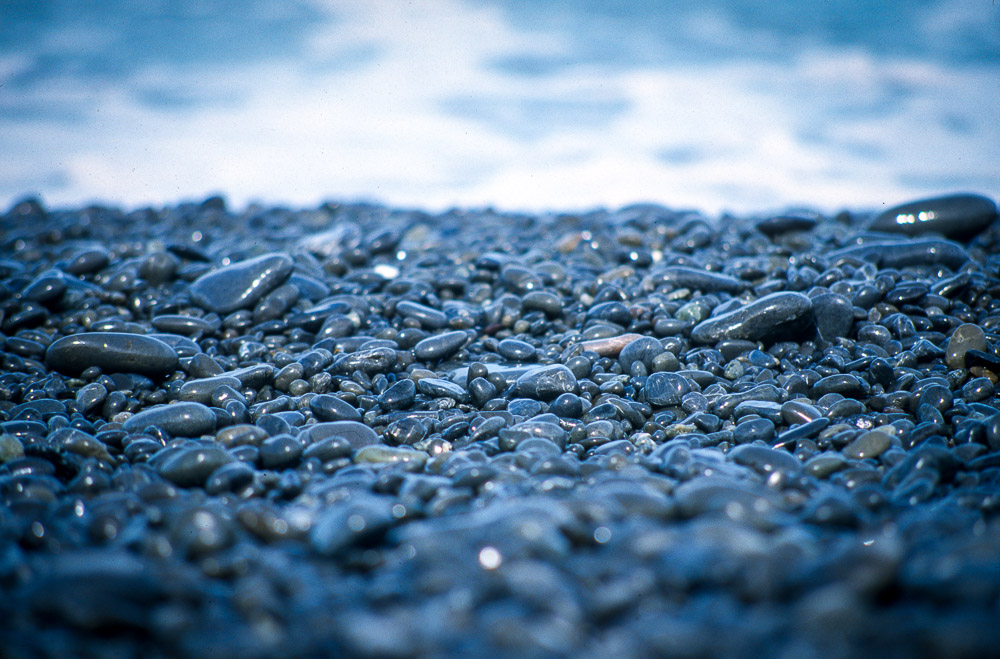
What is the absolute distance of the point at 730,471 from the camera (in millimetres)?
2934

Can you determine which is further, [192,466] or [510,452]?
[510,452]

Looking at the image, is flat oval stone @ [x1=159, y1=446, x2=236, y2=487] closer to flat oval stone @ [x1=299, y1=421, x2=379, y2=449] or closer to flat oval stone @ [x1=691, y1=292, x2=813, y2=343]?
flat oval stone @ [x1=299, y1=421, x2=379, y2=449]

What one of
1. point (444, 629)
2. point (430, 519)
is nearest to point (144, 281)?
point (430, 519)

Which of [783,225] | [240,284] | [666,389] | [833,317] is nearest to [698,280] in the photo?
[833,317]

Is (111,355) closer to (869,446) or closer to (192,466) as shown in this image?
(192,466)

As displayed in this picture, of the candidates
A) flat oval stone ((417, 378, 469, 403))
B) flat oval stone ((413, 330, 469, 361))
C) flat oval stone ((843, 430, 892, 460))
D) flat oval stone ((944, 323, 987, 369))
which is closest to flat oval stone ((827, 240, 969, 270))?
flat oval stone ((944, 323, 987, 369))

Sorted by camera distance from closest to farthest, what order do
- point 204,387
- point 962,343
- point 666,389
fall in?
point 666,389, point 204,387, point 962,343

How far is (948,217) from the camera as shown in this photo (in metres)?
7.76

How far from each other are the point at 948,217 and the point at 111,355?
9.31 meters

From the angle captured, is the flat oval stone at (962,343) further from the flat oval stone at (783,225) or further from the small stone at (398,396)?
the flat oval stone at (783,225)

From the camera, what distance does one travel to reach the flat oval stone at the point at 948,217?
7.77 meters

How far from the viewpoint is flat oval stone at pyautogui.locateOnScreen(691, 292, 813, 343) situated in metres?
4.71

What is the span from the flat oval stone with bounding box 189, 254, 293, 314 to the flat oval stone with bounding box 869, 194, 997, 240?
24.8 feet

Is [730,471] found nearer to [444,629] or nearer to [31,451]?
[444,629]
